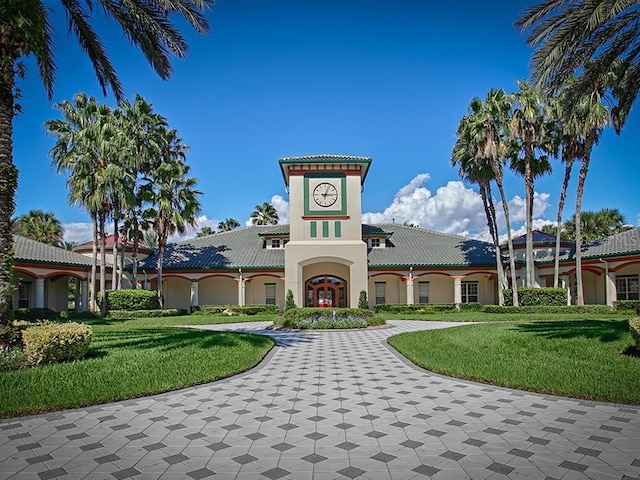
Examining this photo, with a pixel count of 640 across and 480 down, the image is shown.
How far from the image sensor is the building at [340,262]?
93.0 ft

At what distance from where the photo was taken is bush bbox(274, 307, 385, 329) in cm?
2042

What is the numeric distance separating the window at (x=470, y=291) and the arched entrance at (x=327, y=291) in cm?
927

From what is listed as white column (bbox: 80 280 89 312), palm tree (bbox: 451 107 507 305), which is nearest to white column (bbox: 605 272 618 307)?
palm tree (bbox: 451 107 507 305)

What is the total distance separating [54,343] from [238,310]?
2083 centimetres

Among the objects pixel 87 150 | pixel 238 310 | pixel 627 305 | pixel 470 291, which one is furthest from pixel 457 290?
pixel 87 150

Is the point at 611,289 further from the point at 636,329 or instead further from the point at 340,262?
the point at 636,329

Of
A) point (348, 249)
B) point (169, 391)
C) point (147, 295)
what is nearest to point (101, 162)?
point (147, 295)

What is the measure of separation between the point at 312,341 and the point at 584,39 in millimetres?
11983

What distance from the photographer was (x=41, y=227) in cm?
3912

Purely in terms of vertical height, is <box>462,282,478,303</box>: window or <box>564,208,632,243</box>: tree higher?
<box>564,208,632,243</box>: tree

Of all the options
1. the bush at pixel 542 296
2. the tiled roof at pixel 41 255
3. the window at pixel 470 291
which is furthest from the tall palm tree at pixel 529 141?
the tiled roof at pixel 41 255

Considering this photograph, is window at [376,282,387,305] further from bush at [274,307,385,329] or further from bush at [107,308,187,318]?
bush at [107,308,187,318]

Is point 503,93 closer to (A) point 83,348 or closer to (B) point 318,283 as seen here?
(B) point 318,283

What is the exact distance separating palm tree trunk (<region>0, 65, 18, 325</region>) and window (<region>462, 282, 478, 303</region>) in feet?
97.2
